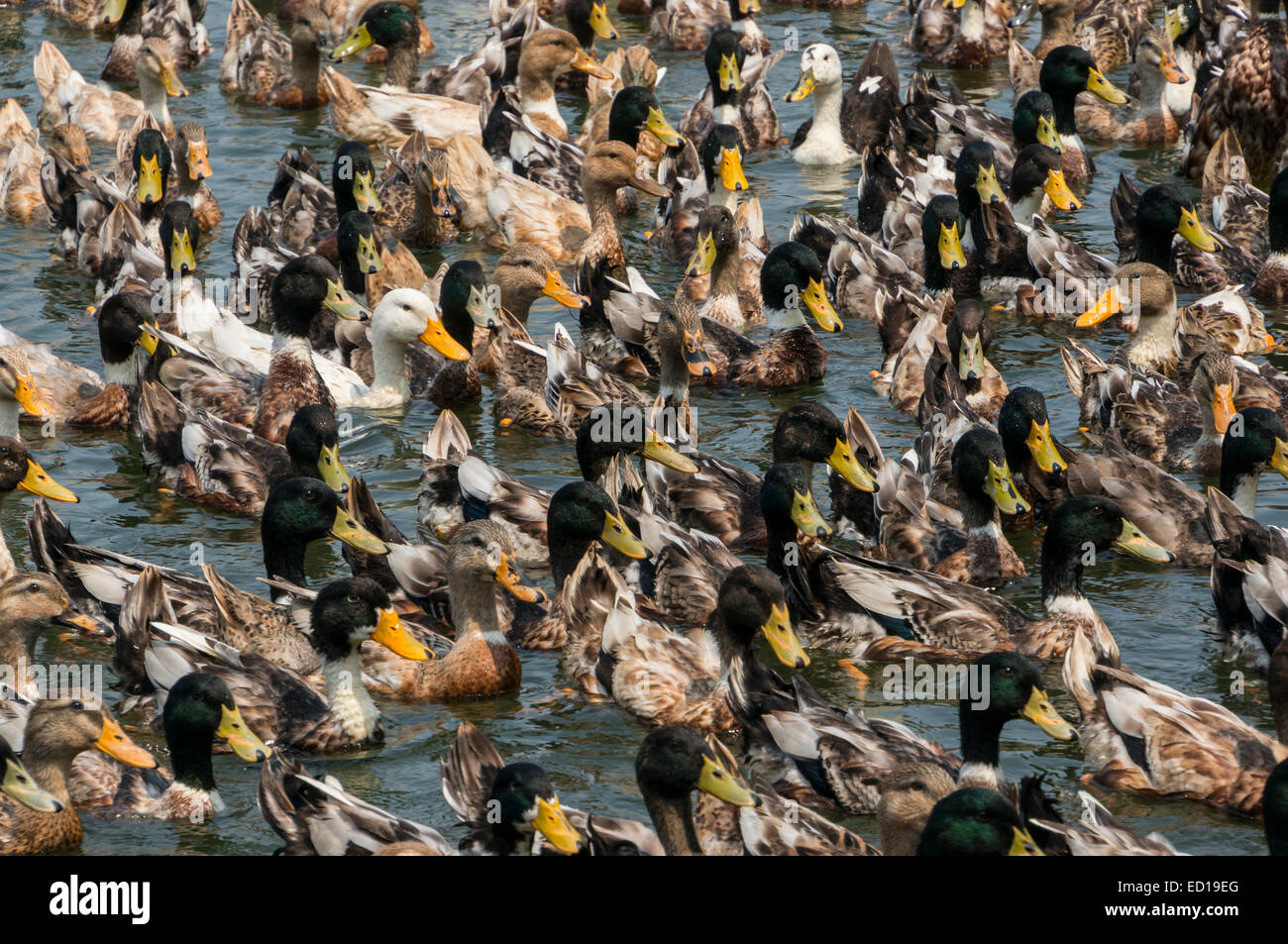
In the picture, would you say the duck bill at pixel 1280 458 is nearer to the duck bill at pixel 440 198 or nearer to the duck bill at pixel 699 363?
the duck bill at pixel 699 363

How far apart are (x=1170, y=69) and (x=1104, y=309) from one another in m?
4.83

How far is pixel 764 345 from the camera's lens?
1366cm

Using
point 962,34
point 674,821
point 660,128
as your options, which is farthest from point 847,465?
point 962,34

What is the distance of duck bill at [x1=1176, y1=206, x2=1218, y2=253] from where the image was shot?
14.5 meters

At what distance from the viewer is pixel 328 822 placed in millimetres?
7980

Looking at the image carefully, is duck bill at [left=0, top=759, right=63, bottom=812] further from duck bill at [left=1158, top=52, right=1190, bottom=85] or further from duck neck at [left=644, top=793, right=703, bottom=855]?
duck bill at [left=1158, top=52, right=1190, bottom=85]

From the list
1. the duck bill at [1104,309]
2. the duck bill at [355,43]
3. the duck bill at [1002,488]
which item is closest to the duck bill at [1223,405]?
the duck bill at [1002,488]

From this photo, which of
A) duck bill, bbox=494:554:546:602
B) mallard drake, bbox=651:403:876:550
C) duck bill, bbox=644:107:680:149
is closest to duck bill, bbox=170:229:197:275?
duck bill, bbox=644:107:680:149

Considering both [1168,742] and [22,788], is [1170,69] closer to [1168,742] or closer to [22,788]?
[1168,742]

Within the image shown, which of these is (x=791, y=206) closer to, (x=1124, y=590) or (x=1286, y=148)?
(x=1286, y=148)

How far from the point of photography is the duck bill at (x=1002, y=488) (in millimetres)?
10852

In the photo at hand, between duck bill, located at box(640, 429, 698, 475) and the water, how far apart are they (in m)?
1.19

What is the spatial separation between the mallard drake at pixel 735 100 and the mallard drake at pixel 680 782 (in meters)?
9.79

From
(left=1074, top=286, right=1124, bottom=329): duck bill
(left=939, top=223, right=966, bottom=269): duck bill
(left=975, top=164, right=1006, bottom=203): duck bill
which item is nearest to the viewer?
(left=1074, top=286, right=1124, bottom=329): duck bill
